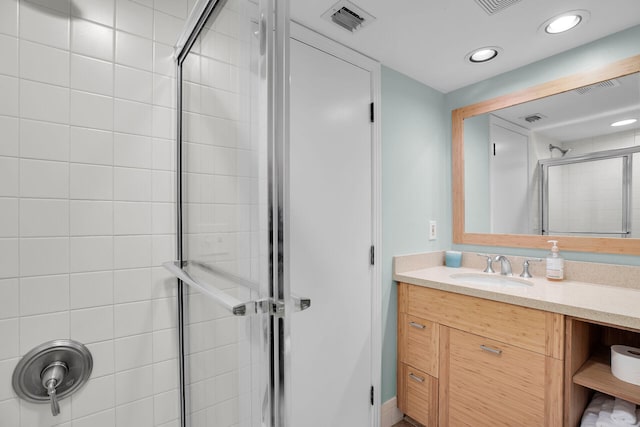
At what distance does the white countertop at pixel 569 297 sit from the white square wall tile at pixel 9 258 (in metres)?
1.69

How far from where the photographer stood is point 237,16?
69cm

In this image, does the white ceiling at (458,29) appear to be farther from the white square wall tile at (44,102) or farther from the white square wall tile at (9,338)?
the white square wall tile at (9,338)

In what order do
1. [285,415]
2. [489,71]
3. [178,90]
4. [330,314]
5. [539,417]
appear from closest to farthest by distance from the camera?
[285,415]
[178,90]
[539,417]
[330,314]
[489,71]

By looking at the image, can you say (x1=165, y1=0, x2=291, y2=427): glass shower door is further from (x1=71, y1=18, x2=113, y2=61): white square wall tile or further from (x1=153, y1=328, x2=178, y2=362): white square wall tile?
(x1=71, y1=18, x2=113, y2=61): white square wall tile

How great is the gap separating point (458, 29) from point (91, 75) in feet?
5.22

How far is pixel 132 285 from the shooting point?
105 centimetres

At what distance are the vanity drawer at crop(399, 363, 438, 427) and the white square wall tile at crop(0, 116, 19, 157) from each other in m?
2.01

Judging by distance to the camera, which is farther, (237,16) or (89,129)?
(89,129)

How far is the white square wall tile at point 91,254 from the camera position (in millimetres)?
958

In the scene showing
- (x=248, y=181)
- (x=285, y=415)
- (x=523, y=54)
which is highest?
(x=523, y=54)

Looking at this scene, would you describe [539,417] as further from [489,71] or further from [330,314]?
[489,71]

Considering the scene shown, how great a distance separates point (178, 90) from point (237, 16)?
21.2 inches

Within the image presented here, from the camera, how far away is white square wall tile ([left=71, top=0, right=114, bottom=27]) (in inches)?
37.6

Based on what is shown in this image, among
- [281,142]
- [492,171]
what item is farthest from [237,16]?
[492,171]
